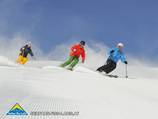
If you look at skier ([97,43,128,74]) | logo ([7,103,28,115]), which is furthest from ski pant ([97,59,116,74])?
logo ([7,103,28,115])

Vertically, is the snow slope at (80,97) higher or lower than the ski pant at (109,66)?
lower

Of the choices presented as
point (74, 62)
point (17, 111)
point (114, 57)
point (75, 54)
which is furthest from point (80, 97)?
point (75, 54)

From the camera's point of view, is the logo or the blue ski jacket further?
the blue ski jacket

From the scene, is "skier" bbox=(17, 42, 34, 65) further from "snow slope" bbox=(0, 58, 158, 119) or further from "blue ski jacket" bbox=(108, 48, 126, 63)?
"snow slope" bbox=(0, 58, 158, 119)

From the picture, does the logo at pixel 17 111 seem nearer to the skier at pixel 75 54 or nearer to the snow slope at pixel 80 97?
the snow slope at pixel 80 97

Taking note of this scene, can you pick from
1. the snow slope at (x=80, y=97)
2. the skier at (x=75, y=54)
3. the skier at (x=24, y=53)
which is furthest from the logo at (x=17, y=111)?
the skier at (x=24, y=53)

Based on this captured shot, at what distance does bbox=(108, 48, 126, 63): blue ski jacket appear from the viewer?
65.7ft

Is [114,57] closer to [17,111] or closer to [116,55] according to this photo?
[116,55]

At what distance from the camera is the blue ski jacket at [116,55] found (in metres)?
20.0

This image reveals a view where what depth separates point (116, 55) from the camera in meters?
20.1

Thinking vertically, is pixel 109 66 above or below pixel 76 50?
below

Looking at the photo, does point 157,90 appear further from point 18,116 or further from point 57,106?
point 18,116

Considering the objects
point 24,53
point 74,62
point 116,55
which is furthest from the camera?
point 24,53

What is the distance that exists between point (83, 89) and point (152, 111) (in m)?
2.57
